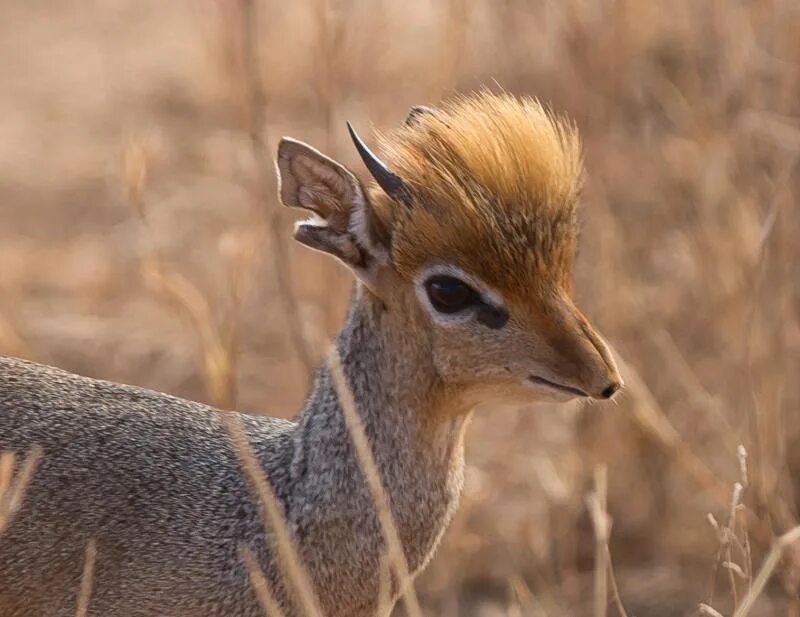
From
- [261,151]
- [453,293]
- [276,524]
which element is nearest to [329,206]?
[453,293]

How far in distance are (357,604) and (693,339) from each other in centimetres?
250

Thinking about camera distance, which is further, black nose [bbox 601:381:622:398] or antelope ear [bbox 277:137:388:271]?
antelope ear [bbox 277:137:388:271]

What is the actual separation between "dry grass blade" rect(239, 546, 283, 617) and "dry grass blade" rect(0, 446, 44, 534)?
0.39 m

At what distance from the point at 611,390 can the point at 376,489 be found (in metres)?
0.41

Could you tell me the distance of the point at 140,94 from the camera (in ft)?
24.8

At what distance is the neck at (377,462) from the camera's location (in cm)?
287

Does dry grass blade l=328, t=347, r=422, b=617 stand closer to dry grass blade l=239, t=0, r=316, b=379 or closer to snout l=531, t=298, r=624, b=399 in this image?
snout l=531, t=298, r=624, b=399

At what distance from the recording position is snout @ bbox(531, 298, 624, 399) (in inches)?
106

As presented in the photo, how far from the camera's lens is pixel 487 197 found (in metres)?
2.80

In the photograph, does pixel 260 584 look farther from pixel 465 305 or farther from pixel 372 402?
pixel 465 305

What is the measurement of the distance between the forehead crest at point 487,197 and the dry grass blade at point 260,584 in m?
0.56

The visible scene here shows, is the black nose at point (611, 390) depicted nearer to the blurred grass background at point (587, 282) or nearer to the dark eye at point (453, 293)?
the dark eye at point (453, 293)

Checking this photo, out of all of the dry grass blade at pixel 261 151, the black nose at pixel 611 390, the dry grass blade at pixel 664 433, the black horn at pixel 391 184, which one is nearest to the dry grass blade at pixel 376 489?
the black horn at pixel 391 184

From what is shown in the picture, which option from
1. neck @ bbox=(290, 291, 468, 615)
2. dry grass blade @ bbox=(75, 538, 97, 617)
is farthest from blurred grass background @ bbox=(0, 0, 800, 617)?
dry grass blade @ bbox=(75, 538, 97, 617)
